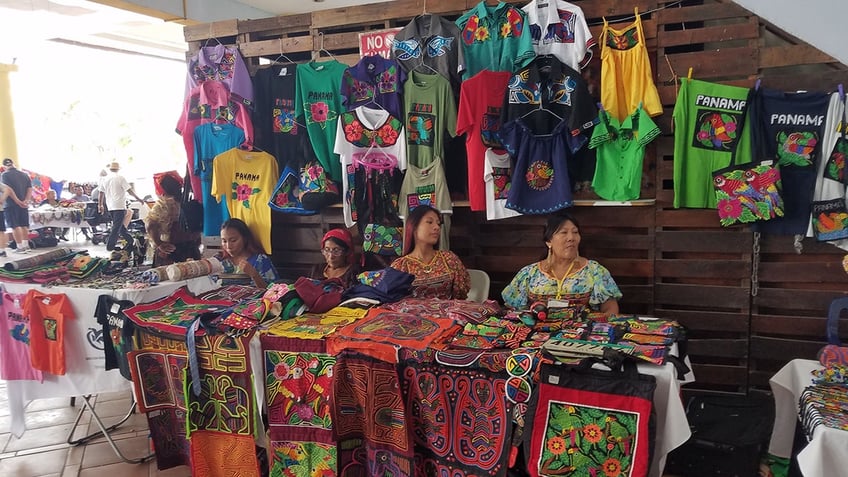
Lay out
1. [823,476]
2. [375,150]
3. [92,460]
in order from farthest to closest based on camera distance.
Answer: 1. [375,150]
2. [92,460]
3. [823,476]

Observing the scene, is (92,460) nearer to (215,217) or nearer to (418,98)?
(215,217)

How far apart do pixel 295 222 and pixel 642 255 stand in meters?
2.85

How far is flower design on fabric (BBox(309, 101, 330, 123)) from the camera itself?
4.55 metres

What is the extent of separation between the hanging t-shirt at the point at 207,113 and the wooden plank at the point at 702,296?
11.1 feet

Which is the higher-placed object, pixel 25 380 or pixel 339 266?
pixel 339 266

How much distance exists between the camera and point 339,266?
3.81 meters

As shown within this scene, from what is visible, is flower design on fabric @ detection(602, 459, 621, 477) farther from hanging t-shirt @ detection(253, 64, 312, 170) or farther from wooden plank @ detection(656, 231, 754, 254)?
hanging t-shirt @ detection(253, 64, 312, 170)

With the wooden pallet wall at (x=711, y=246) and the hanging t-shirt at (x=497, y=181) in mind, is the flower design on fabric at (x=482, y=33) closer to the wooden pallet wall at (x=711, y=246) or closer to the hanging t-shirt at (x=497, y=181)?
the wooden pallet wall at (x=711, y=246)

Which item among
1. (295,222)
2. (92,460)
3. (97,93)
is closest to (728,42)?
(295,222)

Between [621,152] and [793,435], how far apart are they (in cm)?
192

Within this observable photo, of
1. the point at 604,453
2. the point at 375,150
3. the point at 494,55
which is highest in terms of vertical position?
the point at 494,55

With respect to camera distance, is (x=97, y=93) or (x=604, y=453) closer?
(x=604, y=453)

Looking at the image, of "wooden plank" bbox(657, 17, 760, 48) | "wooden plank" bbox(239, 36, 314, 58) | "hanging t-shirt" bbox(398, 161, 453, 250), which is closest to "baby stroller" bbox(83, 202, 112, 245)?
"wooden plank" bbox(239, 36, 314, 58)

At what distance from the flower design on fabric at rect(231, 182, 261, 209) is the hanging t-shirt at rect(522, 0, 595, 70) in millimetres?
2528
